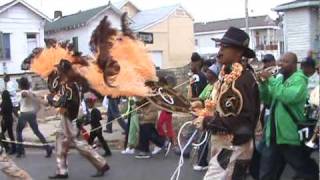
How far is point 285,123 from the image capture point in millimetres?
6434

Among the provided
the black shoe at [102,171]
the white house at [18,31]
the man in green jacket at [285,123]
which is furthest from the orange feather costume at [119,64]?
the white house at [18,31]

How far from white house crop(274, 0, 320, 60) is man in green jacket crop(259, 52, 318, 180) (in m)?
11.5

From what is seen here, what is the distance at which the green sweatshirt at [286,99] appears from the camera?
6.19 m

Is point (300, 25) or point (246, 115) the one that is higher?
point (300, 25)

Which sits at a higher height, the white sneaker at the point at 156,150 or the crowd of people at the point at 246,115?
the crowd of people at the point at 246,115

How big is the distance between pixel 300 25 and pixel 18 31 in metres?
22.0

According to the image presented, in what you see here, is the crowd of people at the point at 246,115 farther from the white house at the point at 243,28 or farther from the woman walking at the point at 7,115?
the white house at the point at 243,28

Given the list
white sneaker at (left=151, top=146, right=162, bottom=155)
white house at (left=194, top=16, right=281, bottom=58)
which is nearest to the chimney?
white house at (left=194, top=16, right=281, bottom=58)

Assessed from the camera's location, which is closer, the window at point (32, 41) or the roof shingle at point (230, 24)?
the window at point (32, 41)

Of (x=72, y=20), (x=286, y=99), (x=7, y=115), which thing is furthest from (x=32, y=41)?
(x=286, y=99)

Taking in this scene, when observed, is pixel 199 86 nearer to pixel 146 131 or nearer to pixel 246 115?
pixel 146 131

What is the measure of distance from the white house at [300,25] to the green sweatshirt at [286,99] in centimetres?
1151

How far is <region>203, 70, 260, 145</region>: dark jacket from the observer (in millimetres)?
4852

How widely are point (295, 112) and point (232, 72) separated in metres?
1.74
